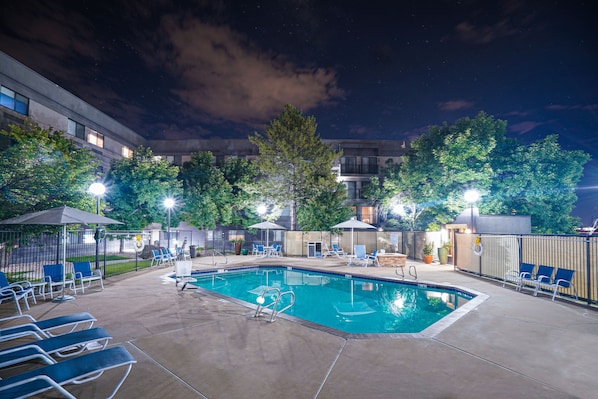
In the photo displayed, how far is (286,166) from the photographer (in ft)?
83.0

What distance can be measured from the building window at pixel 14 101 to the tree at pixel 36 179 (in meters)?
10.7

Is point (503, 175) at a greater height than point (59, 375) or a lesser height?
greater

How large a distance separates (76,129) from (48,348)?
27652mm

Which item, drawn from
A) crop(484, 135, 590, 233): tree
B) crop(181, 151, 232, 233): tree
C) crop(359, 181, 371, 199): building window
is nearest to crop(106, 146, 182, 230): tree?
crop(181, 151, 232, 233): tree

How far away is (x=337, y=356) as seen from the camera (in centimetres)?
429

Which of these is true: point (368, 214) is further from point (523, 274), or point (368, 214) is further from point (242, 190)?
point (523, 274)

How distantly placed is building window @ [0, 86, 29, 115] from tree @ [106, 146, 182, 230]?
20.5 ft

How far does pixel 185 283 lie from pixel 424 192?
20.3m

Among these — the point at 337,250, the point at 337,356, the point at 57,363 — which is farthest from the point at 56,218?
the point at 337,250

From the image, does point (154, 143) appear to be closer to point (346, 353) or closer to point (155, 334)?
point (155, 334)

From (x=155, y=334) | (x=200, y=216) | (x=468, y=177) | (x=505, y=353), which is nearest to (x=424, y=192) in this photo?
(x=468, y=177)

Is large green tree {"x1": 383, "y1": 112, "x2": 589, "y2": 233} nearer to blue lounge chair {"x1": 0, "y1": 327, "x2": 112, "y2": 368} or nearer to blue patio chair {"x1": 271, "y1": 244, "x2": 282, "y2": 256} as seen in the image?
blue patio chair {"x1": 271, "y1": 244, "x2": 282, "y2": 256}

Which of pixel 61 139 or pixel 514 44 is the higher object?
pixel 514 44

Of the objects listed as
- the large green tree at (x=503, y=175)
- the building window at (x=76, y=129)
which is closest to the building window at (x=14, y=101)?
the building window at (x=76, y=129)
